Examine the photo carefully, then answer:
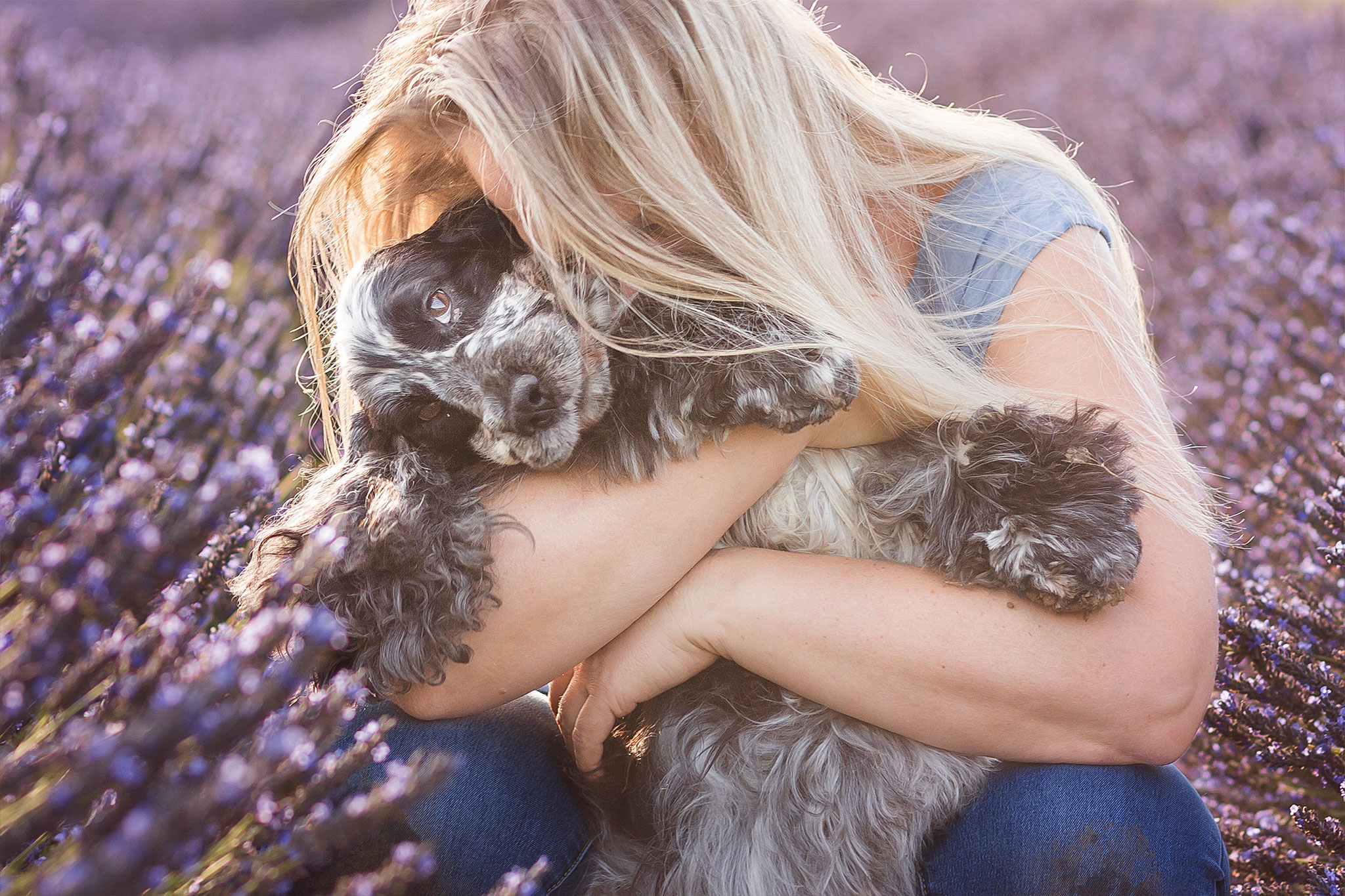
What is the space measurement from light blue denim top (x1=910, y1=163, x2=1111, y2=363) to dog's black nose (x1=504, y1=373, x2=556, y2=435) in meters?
0.82

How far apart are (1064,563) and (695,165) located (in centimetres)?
98

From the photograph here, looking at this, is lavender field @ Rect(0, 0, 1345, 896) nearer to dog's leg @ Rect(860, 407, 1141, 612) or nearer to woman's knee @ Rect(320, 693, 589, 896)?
woman's knee @ Rect(320, 693, 589, 896)

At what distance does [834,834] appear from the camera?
1.86 metres

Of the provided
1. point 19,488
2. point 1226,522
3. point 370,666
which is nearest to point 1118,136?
point 1226,522

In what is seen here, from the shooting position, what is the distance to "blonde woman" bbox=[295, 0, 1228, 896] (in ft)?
5.46

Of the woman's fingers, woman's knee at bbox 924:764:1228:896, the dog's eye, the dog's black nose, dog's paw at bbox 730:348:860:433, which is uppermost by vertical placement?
the dog's eye

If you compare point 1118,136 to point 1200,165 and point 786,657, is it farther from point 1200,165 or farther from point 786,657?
point 786,657

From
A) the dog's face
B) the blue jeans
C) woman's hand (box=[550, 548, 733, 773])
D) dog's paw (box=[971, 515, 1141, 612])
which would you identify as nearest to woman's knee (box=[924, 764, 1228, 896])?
the blue jeans

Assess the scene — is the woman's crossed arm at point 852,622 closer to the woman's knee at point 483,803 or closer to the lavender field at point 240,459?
the woman's knee at point 483,803

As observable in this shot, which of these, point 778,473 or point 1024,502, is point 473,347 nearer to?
point 778,473

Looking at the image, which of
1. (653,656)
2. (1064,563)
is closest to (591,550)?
(653,656)

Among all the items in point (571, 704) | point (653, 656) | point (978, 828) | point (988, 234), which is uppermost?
point (988, 234)

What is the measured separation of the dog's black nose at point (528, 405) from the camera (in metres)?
1.66

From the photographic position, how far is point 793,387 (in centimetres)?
169
